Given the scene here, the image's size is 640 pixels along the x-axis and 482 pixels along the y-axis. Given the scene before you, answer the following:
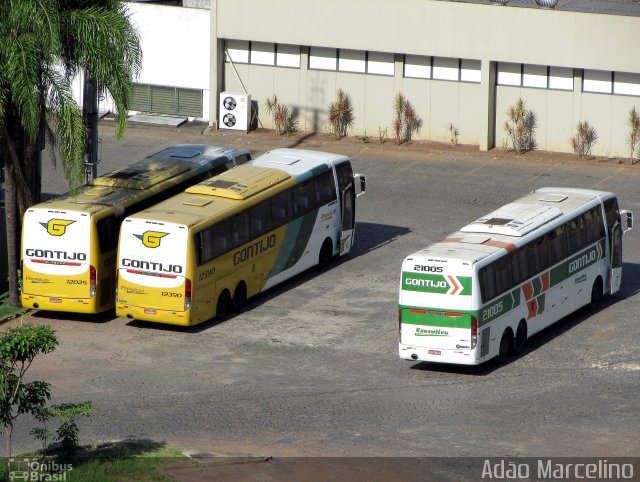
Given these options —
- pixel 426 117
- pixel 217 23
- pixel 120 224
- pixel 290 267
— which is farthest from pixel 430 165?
pixel 120 224

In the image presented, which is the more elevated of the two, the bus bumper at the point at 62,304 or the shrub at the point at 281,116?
the shrub at the point at 281,116

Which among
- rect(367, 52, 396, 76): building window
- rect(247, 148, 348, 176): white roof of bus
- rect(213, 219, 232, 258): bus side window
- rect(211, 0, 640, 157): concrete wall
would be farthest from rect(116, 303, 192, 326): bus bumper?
rect(367, 52, 396, 76): building window

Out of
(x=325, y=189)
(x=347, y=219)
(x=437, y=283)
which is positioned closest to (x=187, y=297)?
(x=437, y=283)

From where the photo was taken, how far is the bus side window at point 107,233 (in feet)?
114

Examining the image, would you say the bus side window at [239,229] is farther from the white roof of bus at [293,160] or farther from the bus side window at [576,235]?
the bus side window at [576,235]

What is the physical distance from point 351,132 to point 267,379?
23217 mm

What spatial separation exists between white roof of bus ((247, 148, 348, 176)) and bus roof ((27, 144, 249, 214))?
145cm

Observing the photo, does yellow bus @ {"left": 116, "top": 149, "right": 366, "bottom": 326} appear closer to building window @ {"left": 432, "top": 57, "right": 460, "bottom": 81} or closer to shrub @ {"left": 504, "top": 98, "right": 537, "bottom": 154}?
shrub @ {"left": 504, "top": 98, "right": 537, "bottom": 154}

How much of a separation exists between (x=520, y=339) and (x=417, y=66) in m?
20.6

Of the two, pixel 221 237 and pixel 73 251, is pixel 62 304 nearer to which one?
pixel 73 251

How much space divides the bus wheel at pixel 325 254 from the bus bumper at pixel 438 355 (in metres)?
8.63

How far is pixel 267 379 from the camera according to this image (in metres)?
30.8

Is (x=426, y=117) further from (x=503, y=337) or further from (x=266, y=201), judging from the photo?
(x=503, y=337)

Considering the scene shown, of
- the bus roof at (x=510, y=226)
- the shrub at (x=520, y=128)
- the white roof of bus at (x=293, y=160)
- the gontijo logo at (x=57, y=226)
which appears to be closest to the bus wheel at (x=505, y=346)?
the bus roof at (x=510, y=226)
